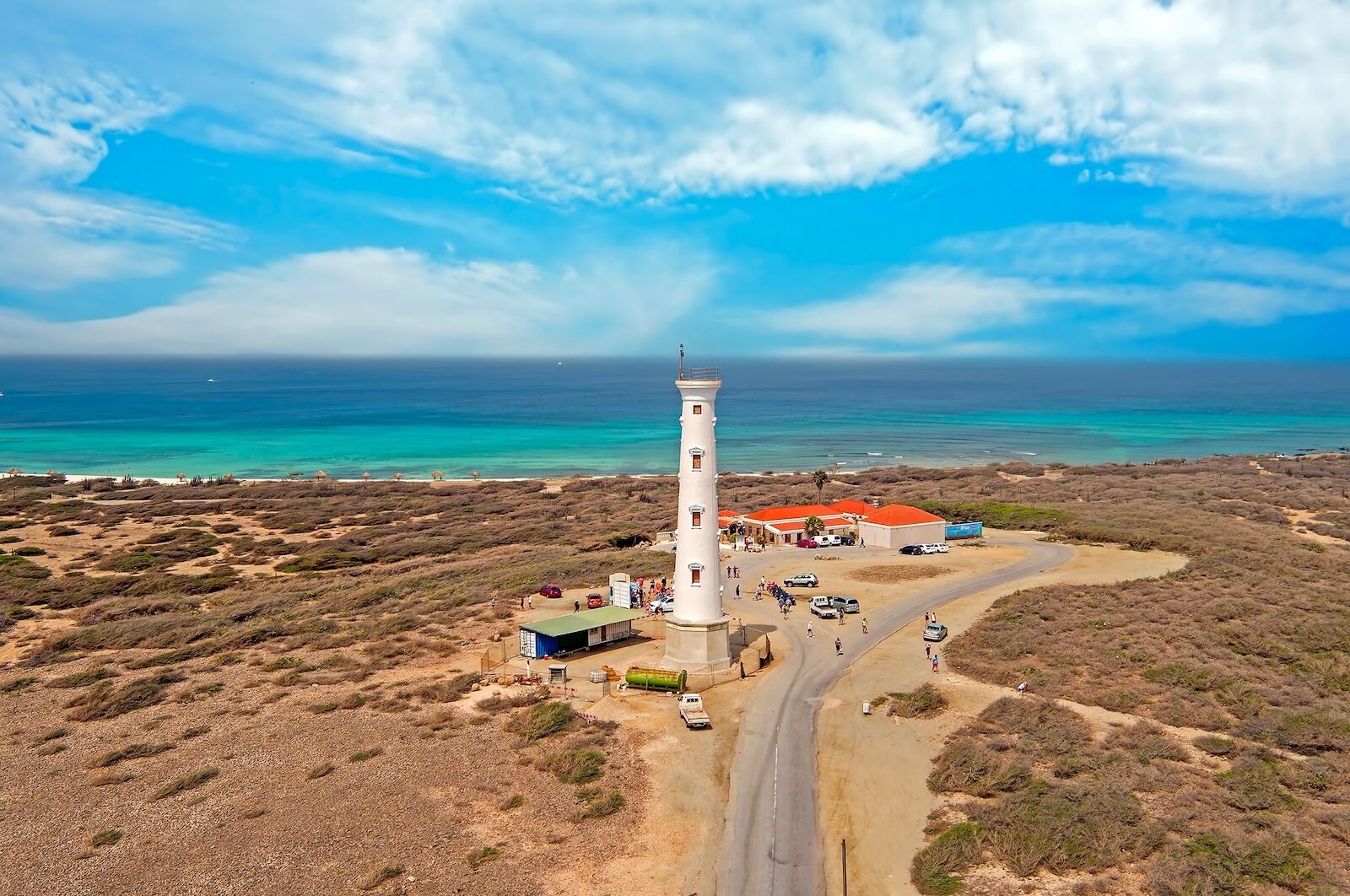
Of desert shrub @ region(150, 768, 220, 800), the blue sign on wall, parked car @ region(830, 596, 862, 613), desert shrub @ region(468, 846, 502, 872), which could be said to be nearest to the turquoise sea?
the blue sign on wall

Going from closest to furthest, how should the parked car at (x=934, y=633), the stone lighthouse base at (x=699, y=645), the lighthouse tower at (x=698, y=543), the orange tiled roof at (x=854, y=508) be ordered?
1. the lighthouse tower at (x=698, y=543)
2. the stone lighthouse base at (x=699, y=645)
3. the parked car at (x=934, y=633)
4. the orange tiled roof at (x=854, y=508)

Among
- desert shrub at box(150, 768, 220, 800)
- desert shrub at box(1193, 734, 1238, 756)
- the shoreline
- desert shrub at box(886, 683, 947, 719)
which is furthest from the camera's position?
the shoreline

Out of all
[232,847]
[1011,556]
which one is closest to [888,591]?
[1011,556]

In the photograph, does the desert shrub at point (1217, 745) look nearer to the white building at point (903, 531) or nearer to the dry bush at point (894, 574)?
the dry bush at point (894, 574)

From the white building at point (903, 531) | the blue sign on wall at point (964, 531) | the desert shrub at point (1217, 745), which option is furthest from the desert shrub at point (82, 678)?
the blue sign on wall at point (964, 531)

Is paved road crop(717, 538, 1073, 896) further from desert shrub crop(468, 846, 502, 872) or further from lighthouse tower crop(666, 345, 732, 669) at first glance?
desert shrub crop(468, 846, 502, 872)

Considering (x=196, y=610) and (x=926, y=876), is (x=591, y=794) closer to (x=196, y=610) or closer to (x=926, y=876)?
(x=926, y=876)
